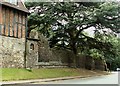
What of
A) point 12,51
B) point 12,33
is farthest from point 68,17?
point 12,51

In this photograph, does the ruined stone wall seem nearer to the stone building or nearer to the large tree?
the stone building

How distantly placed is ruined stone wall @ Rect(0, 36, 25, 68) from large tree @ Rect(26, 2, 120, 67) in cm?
604

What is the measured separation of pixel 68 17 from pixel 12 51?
9720 mm

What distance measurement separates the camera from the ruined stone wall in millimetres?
26406

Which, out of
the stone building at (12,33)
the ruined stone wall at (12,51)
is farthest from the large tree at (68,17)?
the ruined stone wall at (12,51)

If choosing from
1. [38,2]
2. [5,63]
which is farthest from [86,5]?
[5,63]

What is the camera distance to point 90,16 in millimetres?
32562

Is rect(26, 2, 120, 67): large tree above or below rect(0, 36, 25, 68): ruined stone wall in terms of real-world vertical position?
above

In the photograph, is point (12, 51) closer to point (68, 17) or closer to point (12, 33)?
point (12, 33)

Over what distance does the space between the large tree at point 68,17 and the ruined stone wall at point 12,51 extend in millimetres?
6038

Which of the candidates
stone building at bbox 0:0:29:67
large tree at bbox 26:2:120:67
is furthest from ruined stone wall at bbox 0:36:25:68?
large tree at bbox 26:2:120:67

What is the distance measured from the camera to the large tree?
1284 inches

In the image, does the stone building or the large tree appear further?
the large tree

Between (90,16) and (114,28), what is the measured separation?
3.89 m
